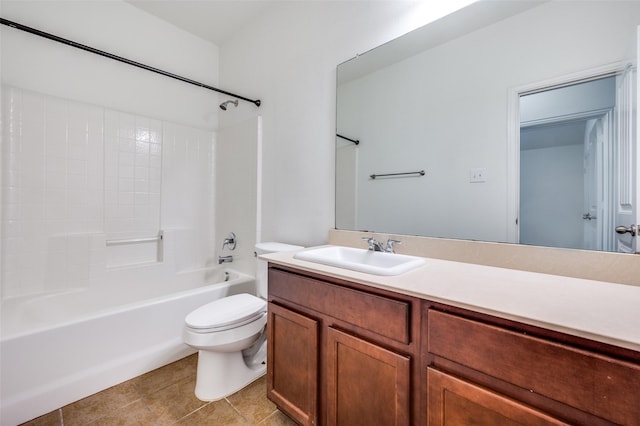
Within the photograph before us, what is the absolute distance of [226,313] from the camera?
58.9 inches

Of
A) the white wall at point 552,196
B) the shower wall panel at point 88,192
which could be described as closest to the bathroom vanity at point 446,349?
the white wall at point 552,196

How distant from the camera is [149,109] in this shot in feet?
7.51

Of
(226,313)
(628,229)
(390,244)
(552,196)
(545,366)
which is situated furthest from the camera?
(226,313)

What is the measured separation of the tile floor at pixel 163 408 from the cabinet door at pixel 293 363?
0.21 metres

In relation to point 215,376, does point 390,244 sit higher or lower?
higher

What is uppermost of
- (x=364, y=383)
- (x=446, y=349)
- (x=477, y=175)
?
(x=477, y=175)

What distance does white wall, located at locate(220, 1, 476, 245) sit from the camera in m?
1.62

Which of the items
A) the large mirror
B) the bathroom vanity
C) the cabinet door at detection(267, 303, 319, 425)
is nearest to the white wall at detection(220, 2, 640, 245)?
the large mirror

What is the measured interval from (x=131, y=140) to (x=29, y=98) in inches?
23.0

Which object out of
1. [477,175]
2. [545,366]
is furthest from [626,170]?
[545,366]

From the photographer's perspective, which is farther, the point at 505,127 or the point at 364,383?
the point at 505,127

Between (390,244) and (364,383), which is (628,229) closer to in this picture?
(390,244)

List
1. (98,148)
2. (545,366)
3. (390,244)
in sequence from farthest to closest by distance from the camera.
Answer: (98,148) → (390,244) → (545,366)

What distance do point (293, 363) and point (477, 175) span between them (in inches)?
46.7
